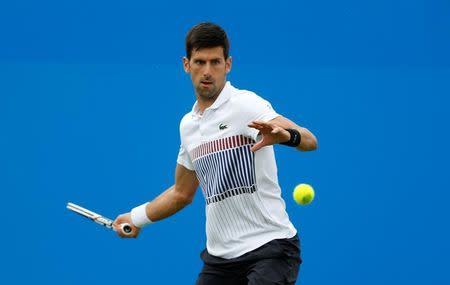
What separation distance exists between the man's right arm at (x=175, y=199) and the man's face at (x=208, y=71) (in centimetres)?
38

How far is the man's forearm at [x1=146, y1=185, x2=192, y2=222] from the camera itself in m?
3.33

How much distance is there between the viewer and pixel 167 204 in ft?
11.0

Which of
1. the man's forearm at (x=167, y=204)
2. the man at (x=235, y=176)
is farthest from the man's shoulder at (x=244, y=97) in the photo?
the man's forearm at (x=167, y=204)

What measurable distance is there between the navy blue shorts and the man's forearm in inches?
15.0

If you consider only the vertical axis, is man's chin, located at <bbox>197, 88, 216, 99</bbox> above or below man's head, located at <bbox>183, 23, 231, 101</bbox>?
below

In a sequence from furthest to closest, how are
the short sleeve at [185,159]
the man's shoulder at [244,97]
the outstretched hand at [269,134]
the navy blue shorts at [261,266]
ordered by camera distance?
the short sleeve at [185,159] → the man's shoulder at [244,97] → the navy blue shorts at [261,266] → the outstretched hand at [269,134]

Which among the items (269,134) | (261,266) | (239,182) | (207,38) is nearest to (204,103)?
(207,38)

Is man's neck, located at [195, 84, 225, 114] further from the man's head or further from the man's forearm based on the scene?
the man's forearm

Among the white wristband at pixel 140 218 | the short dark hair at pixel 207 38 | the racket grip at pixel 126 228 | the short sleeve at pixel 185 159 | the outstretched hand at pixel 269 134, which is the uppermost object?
the short dark hair at pixel 207 38

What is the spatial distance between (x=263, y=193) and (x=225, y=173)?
0.15m

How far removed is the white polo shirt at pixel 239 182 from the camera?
2.86 m

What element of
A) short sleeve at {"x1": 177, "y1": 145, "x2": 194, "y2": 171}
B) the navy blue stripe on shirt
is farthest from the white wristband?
the navy blue stripe on shirt

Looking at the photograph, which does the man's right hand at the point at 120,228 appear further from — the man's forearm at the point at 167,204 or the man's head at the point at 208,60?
the man's head at the point at 208,60

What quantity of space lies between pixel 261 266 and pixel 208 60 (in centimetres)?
74
